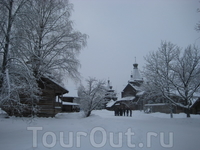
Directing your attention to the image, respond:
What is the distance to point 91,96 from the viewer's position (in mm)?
24156

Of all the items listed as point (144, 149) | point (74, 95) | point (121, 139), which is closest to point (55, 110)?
point (121, 139)

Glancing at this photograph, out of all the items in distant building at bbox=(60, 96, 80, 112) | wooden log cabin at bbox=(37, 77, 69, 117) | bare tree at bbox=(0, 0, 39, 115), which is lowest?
distant building at bbox=(60, 96, 80, 112)

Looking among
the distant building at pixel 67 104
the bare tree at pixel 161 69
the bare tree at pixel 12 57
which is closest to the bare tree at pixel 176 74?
the bare tree at pixel 161 69

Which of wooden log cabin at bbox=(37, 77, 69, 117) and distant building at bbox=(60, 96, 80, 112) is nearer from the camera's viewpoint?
wooden log cabin at bbox=(37, 77, 69, 117)

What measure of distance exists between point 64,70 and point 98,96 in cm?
828

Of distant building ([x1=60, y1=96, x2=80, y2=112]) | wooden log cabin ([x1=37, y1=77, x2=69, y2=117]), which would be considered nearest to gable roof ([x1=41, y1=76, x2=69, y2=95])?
wooden log cabin ([x1=37, y1=77, x2=69, y2=117])

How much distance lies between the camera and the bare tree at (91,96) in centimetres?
2359

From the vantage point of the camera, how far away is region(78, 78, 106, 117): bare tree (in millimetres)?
23594

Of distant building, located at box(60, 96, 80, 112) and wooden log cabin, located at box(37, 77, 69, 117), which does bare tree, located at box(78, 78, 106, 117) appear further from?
distant building, located at box(60, 96, 80, 112)

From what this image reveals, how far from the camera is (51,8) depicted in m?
17.9

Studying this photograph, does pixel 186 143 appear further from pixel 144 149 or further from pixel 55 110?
pixel 55 110

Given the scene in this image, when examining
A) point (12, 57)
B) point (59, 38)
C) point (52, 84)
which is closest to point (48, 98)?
point (52, 84)

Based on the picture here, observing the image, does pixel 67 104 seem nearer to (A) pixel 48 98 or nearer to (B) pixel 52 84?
(A) pixel 48 98

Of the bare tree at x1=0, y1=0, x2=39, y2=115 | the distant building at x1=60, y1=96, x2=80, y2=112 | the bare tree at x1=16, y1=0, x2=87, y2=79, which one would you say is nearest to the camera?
the bare tree at x1=0, y1=0, x2=39, y2=115
